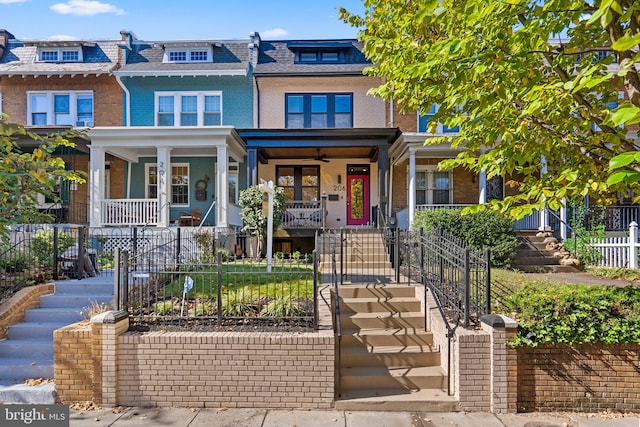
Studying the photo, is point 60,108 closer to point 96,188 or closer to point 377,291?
point 96,188

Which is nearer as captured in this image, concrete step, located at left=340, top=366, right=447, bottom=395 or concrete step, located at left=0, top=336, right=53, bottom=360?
concrete step, located at left=340, top=366, right=447, bottom=395

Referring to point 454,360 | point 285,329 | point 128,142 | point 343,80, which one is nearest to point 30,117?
point 128,142

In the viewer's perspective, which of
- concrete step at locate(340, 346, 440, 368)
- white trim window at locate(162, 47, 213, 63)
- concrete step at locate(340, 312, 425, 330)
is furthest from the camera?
white trim window at locate(162, 47, 213, 63)

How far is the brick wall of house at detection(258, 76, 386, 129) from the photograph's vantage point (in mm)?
15828

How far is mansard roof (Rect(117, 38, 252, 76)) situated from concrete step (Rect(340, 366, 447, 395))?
530 inches

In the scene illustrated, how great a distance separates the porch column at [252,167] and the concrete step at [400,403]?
926 centimetres

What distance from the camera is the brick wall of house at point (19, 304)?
602 centimetres

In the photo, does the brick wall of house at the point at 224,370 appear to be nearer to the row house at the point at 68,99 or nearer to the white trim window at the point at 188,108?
the white trim window at the point at 188,108

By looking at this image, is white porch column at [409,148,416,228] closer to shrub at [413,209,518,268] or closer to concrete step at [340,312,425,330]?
shrub at [413,209,518,268]

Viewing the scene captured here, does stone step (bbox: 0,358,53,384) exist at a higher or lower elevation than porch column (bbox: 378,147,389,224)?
lower

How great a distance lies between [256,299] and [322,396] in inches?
75.6

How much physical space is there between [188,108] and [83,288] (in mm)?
10628

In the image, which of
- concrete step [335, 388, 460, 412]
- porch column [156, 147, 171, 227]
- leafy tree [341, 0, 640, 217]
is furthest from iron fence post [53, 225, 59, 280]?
leafy tree [341, 0, 640, 217]

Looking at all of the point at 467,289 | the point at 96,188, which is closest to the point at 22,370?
the point at 467,289
